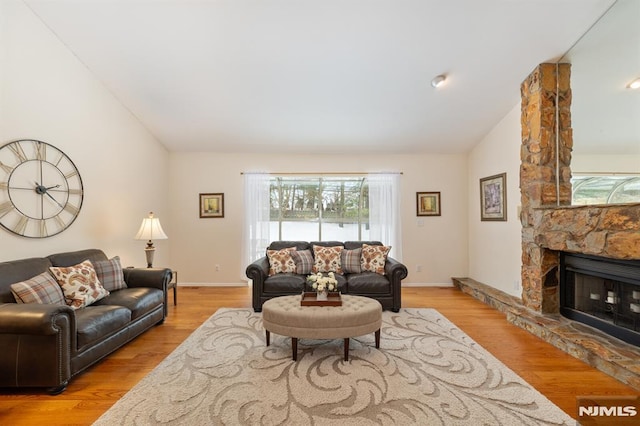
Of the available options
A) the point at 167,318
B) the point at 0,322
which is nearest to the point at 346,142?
the point at 167,318

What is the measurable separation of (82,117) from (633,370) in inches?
233

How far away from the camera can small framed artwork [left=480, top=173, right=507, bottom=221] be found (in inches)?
179

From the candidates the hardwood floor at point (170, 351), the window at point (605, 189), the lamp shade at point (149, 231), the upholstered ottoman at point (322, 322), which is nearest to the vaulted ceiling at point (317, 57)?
the window at point (605, 189)

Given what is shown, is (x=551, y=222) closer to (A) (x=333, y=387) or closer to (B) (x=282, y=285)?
(A) (x=333, y=387)

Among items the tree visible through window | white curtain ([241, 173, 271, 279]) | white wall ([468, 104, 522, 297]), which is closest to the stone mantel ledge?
white wall ([468, 104, 522, 297])

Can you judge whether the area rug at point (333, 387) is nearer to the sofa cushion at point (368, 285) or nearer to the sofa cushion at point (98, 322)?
the sofa cushion at point (98, 322)

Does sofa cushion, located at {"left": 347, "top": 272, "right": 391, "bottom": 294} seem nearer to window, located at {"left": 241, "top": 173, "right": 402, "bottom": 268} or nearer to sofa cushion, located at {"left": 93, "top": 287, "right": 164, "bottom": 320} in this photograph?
window, located at {"left": 241, "top": 173, "right": 402, "bottom": 268}

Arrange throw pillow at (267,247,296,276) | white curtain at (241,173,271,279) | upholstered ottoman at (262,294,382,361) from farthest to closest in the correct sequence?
white curtain at (241,173,271,279) → throw pillow at (267,247,296,276) → upholstered ottoman at (262,294,382,361)

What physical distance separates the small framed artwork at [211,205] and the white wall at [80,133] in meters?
A: 0.73

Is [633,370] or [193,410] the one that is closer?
[193,410]

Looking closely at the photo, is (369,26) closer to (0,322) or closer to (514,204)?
(514,204)

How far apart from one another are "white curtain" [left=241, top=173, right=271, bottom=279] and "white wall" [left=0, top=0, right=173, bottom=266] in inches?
59.4

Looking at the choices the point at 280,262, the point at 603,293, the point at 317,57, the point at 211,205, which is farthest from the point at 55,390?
the point at 603,293

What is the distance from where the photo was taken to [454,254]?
219 inches
